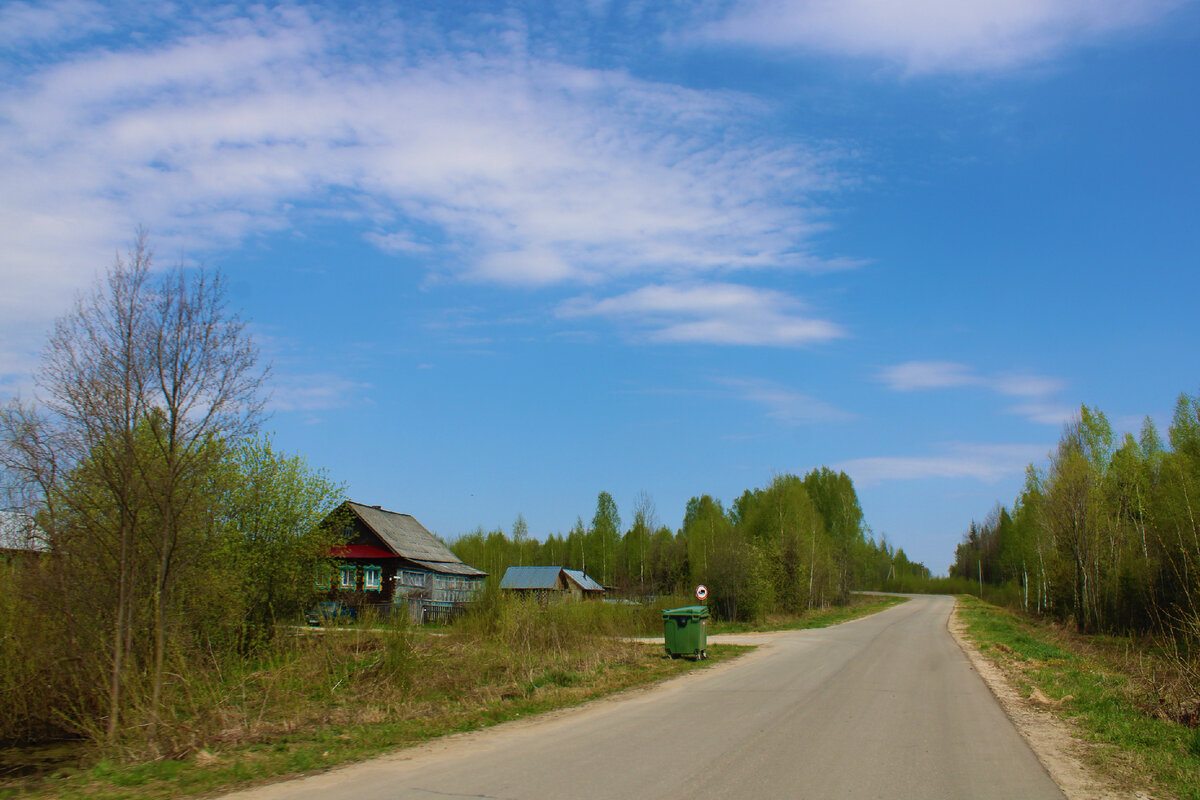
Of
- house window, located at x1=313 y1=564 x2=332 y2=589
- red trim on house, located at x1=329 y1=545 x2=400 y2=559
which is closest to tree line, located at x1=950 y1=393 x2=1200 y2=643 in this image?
house window, located at x1=313 y1=564 x2=332 y2=589

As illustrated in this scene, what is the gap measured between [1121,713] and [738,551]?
3495cm

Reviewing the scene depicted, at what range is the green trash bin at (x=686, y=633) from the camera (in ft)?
68.7

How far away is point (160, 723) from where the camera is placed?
9266 mm

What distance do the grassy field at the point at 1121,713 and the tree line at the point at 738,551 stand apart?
14.4 meters

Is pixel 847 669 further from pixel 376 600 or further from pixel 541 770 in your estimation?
pixel 376 600

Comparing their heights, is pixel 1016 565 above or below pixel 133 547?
below

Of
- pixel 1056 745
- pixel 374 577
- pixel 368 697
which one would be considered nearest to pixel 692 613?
pixel 368 697

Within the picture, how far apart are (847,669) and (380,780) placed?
14.3 metres

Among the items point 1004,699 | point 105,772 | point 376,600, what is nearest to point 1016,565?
point 376,600

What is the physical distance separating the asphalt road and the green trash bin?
18.8ft

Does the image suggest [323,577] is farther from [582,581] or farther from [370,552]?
[582,581]

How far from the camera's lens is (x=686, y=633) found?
20984 millimetres

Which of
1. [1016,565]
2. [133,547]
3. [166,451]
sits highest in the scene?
[166,451]

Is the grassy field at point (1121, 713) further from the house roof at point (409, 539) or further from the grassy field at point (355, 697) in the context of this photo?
the house roof at point (409, 539)
